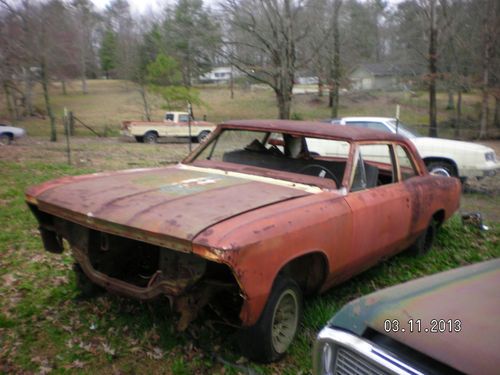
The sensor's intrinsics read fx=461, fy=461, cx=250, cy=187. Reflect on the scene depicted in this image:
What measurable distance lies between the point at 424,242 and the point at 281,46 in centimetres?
953

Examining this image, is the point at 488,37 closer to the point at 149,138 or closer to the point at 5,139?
the point at 149,138

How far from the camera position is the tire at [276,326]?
115 inches

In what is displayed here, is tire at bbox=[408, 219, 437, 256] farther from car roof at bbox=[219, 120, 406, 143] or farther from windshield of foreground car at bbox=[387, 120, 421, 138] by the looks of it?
windshield of foreground car at bbox=[387, 120, 421, 138]

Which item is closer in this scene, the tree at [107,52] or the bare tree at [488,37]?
the bare tree at [488,37]

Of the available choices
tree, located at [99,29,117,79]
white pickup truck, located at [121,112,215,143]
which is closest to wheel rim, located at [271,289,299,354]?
white pickup truck, located at [121,112,215,143]

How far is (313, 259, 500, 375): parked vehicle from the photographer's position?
1664 millimetres

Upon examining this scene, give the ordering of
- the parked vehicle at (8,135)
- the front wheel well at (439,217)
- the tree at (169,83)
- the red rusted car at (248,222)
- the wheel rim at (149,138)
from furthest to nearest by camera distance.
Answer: the tree at (169,83)
the wheel rim at (149,138)
the parked vehicle at (8,135)
the front wheel well at (439,217)
the red rusted car at (248,222)

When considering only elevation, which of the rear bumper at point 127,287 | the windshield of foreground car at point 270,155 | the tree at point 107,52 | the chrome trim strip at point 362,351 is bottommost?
the rear bumper at point 127,287

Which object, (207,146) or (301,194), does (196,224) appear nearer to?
(301,194)

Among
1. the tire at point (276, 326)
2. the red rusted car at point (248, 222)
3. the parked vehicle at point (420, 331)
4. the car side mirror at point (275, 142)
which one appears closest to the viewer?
the parked vehicle at point (420, 331)

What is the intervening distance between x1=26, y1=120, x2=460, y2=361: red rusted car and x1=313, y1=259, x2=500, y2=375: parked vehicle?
77 cm

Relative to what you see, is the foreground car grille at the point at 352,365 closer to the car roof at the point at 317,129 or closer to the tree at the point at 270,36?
the car roof at the point at 317,129

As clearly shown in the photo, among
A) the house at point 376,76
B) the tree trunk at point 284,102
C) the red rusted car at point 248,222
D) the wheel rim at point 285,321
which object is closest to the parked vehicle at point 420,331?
the red rusted car at point 248,222

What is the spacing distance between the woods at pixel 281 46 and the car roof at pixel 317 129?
9151 mm
